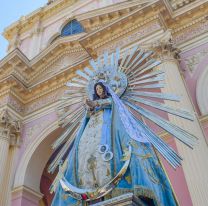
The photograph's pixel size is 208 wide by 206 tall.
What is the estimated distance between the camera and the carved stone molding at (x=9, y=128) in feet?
25.4

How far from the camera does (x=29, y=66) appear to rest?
9.42 meters

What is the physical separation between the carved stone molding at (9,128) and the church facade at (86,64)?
24 millimetres

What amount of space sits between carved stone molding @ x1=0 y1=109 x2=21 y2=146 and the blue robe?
208 inches

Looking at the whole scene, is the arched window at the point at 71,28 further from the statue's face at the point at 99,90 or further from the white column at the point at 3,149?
the statue's face at the point at 99,90

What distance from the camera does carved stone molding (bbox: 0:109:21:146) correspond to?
7742mm

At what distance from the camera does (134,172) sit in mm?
2404

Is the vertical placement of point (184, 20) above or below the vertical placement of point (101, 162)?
above

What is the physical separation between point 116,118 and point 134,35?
4.84 metres

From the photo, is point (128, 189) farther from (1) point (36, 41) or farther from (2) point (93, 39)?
(1) point (36, 41)

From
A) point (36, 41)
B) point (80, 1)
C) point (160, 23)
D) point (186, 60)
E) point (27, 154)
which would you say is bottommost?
point (27, 154)

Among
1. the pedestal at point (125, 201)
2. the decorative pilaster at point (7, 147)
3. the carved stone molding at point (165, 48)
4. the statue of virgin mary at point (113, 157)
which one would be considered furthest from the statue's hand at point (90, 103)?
the decorative pilaster at point (7, 147)

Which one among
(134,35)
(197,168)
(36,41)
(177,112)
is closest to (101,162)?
(177,112)

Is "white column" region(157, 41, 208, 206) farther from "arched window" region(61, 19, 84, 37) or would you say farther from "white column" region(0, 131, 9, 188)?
"arched window" region(61, 19, 84, 37)

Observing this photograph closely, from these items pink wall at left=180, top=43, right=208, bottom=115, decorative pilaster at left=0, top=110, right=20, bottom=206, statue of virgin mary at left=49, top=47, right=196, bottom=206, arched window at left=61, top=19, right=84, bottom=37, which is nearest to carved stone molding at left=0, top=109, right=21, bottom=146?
decorative pilaster at left=0, top=110, right=20, bottom=206
